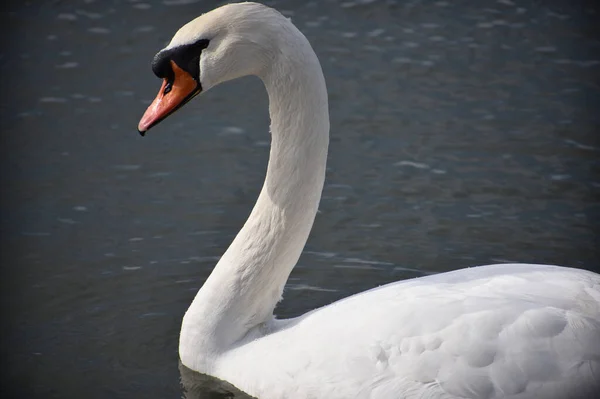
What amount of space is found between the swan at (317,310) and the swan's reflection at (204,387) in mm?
70

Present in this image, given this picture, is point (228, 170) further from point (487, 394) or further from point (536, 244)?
point (487, 394)

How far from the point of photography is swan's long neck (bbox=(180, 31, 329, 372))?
573 cm

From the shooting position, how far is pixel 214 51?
5.58 m

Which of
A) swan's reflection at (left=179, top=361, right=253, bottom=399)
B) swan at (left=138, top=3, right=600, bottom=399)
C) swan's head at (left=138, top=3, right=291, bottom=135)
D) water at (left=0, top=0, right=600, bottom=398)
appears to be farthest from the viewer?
water at (left=0, top=0, right=600, bottom=398)

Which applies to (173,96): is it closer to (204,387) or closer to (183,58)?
(183,58)

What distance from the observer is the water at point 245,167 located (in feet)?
22.7

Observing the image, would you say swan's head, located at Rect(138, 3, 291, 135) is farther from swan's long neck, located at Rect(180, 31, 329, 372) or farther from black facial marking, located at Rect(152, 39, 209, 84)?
swan's long neck, located at Rect(180, 31, 329, 372)

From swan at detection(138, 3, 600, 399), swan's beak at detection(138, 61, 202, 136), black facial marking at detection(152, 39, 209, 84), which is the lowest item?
swan at detection(138, 3, 600, 399)

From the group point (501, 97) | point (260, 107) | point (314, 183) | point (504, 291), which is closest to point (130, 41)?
point (260, 107)

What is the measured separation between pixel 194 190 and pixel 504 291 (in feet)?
11.7

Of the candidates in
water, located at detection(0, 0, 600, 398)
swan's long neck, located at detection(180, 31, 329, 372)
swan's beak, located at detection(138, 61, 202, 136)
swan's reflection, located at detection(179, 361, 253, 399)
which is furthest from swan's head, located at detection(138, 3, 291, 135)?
water, located at detection(0, 0, 600, 398)

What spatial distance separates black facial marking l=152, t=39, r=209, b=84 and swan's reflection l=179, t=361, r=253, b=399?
168 centimetres

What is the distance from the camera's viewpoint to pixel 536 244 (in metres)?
7.72

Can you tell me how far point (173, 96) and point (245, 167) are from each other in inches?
121
